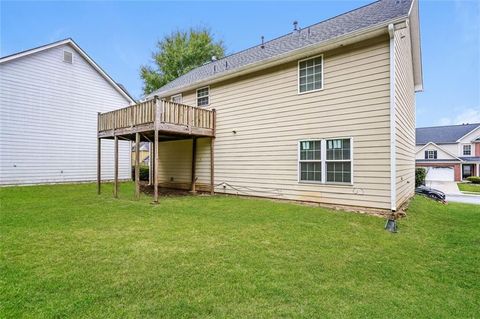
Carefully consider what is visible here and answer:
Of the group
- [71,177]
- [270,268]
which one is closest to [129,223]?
[270,268]

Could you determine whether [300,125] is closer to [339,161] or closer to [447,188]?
[339,161]

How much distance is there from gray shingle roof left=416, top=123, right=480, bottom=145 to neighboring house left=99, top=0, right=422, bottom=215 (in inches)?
1232

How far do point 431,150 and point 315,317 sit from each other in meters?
41.5

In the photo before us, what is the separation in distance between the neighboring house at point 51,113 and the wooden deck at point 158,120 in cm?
494

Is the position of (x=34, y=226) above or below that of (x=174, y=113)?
below

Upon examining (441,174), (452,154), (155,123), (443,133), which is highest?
(443,133)

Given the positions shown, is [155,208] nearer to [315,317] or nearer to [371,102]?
[315,317]

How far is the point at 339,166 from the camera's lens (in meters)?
7.55

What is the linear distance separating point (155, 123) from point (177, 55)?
69.2ft

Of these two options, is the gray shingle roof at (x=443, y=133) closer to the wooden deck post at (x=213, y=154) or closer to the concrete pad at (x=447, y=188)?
the concrete pad at (x=447, y=188)

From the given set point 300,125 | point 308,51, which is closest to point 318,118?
point 300,125

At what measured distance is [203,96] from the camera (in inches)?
465

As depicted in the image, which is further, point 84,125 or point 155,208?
point 84,125

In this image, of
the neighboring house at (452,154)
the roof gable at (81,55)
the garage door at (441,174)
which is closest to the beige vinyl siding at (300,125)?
the roof gable at (81,55)
